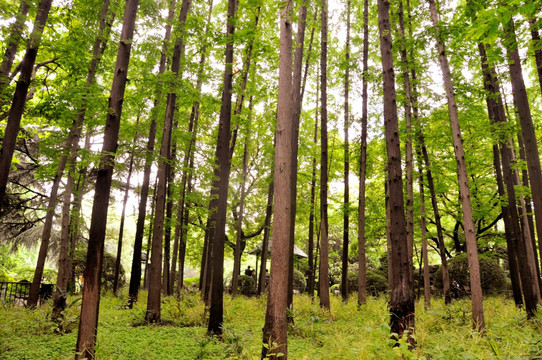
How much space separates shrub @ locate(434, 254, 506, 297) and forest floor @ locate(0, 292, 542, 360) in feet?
20.1

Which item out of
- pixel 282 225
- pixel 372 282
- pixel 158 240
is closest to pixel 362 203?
pixel 158 240

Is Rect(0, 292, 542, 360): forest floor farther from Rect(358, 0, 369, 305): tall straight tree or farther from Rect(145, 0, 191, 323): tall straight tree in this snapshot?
Rect(358, 0, 369, 305): tall straight tree

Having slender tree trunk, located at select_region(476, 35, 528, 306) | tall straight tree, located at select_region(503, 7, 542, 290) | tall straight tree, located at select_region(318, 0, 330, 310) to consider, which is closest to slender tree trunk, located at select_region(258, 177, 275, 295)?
tall straight tree, located at select_region(318, 0, 330, 310)

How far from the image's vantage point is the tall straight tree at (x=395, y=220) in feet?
19.1

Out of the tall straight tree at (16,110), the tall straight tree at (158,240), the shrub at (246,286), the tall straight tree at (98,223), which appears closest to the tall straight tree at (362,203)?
the tall straight tree at (158,240)

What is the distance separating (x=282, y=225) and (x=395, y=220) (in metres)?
2.83

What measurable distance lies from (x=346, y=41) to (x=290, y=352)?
42.7ft

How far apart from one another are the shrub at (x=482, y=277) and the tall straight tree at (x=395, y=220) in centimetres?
1214

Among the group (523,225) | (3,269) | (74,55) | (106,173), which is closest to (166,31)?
(74,55)

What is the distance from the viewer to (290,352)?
5.98 meters

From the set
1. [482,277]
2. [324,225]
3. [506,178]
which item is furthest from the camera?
[482,277]

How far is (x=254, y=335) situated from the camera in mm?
7133

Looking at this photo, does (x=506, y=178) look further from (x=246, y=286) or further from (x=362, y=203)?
(x=246, y=286)

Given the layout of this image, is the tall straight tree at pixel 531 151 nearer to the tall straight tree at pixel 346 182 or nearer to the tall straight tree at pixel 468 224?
the tall straight tree at pixel 468 224
